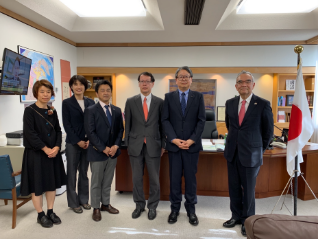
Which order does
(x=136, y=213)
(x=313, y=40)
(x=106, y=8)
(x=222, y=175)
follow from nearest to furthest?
(x=136, y=213)
(x=222, y=175)
(x=106, y=8)
(x=313, y=40)

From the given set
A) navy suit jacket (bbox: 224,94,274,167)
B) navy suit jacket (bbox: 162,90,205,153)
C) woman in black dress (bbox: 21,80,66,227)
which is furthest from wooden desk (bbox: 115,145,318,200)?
woman in black dress (bbox: 21,80,66,227)

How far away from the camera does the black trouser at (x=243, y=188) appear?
7.66ft

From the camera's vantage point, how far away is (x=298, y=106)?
7.76 feet

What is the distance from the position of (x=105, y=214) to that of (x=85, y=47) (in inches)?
179

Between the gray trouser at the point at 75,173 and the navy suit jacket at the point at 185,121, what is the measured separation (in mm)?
1197

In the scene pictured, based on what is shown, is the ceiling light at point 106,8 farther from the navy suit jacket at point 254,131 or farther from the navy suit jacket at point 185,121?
the navy suit jacket at point 254,131

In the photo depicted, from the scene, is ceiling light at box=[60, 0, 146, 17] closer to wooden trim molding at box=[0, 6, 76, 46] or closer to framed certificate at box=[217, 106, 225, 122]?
wooden trim molding at box=[0, 6, 76, 46]

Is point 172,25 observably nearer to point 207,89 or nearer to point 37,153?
point 207,89

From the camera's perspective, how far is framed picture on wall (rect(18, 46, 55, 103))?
3895 millimetres

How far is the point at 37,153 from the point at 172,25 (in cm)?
340

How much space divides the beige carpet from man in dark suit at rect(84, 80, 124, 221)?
22cm

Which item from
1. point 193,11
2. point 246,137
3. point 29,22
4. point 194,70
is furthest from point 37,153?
point 194,70

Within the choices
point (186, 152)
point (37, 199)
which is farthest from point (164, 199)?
point (37, 199)

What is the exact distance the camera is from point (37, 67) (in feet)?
13.7
